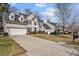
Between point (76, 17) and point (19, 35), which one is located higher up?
point (76, 17)

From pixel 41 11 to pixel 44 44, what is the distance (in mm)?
353

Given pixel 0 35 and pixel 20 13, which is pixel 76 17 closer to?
pixel 20 13

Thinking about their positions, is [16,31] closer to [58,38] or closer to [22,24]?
[22,24]

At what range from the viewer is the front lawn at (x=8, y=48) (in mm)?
2299

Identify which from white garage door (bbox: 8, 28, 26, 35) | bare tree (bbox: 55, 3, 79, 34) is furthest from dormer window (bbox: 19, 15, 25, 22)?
bare tree (bbox: 55, 3, 79, 34)

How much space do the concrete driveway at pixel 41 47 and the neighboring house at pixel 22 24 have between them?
8cm

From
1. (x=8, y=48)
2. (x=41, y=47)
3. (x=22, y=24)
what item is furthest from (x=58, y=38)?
(x=8, y=48)

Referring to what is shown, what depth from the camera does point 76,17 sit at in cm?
227

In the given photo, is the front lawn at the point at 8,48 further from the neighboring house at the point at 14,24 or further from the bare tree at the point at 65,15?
the bare tree at the point at 65,15

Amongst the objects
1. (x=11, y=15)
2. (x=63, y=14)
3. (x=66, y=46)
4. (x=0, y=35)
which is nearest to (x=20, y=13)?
(x=11, y=15)

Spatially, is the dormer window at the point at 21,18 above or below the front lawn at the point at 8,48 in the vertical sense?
above

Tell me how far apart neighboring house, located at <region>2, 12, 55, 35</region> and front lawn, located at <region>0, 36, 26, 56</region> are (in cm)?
9

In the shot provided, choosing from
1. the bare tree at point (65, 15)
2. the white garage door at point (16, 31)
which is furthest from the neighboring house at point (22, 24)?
the bare tree at point (65, 15)

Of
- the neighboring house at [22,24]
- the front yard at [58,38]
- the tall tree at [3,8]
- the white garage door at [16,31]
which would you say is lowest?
the front yard at [58,38]
